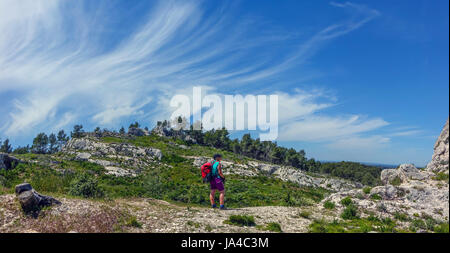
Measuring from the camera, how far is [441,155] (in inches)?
640

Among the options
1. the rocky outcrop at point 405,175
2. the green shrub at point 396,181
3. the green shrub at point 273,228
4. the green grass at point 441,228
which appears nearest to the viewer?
the green shrub at point 273,228

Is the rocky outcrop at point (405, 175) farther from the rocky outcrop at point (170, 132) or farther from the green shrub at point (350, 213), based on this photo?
the rocky outcrop at point (170, 132)

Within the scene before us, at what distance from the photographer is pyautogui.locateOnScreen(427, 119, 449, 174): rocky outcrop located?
49.6ft

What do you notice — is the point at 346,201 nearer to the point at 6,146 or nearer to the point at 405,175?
the point at 405,175

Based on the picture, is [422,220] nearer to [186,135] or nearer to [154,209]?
[154,209]

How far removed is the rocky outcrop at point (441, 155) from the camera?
15.1 meters

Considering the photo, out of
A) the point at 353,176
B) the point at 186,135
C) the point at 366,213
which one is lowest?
the point at 353,176

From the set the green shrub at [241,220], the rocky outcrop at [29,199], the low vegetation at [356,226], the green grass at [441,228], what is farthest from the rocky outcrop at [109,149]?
the green grass at [441,228]

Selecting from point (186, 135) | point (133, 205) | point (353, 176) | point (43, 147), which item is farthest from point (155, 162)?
point (353, 176)

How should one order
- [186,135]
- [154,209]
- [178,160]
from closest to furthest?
[154,209]
[178,160]
[186,135]

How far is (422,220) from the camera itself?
12.9m

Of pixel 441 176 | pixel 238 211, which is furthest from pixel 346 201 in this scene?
pixel 238 211
